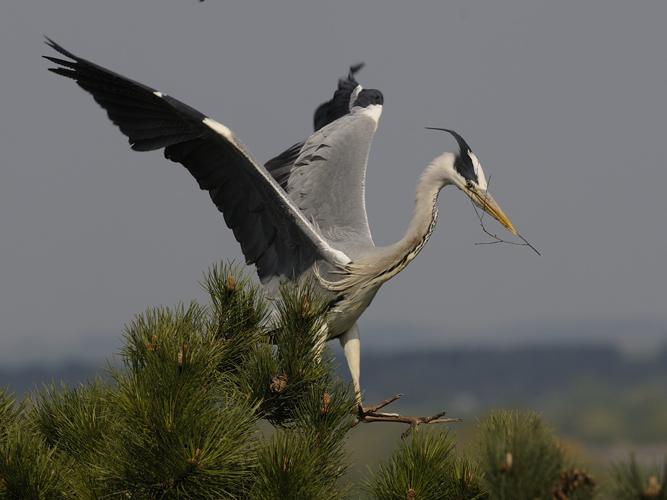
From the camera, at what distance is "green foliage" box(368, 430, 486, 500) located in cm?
410

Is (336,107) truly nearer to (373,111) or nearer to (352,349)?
(373,111)

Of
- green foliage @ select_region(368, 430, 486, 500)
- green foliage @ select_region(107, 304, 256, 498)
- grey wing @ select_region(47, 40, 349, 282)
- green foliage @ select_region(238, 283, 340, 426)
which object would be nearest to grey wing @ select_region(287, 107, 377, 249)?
grey wing @ select_region(47, 40, 349, 282)

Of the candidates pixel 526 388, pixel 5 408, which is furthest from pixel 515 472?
pixel 526 388

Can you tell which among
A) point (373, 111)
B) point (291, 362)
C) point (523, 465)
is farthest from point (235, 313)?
point (373, 111)

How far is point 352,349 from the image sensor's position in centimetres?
604

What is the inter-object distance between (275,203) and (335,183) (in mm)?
1034

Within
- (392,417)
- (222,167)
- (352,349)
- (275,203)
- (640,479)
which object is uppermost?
(222,167)

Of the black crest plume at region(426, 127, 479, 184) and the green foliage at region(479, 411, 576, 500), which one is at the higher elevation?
the black crest plume at region(426, 127, 479, 184)

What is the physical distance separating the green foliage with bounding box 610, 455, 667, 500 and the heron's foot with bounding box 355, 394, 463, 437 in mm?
1524

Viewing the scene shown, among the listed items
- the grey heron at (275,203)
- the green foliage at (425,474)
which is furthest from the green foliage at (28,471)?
the grey heron at (275,203)

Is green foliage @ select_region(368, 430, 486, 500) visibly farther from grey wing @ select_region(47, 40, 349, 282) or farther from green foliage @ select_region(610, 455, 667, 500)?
grey wing @ select_region(47, 40, 349, 282)

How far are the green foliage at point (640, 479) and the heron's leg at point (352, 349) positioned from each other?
9.58 ft

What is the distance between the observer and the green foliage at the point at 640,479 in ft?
9.43

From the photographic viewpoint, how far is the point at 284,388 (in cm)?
431
